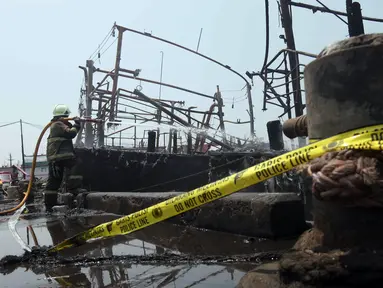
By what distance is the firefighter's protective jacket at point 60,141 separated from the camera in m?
7.98

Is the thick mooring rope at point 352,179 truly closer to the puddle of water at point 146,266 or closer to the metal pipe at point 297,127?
the metal pipe at point 297,127

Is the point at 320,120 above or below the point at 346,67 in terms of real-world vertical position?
below

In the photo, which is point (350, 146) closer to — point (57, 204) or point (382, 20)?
point (57, 204)

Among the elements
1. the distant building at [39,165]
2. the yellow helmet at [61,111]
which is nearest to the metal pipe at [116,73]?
the yellow helmet at [61,111]

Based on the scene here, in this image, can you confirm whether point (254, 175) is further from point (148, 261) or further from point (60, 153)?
point (60, 153)

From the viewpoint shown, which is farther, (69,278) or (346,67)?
(69,278)

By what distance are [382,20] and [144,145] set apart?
9445mm

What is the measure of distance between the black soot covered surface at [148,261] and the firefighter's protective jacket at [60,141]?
3.46 meters

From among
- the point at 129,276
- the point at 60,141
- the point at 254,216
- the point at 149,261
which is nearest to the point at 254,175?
the point at 129,276

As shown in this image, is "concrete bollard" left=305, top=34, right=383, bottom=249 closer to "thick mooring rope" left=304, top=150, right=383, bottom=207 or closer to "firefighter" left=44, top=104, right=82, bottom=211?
"thick mooring rope" left=304, top=150, right=383, bottom=207

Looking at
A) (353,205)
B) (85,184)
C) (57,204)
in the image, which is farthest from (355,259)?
(85,184)

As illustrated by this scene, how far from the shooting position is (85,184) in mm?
10344

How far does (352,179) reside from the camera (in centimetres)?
188

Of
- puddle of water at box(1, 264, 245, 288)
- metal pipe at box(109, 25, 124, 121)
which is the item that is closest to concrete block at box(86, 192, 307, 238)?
puddle of water at box(1, 264, 245, 288)
